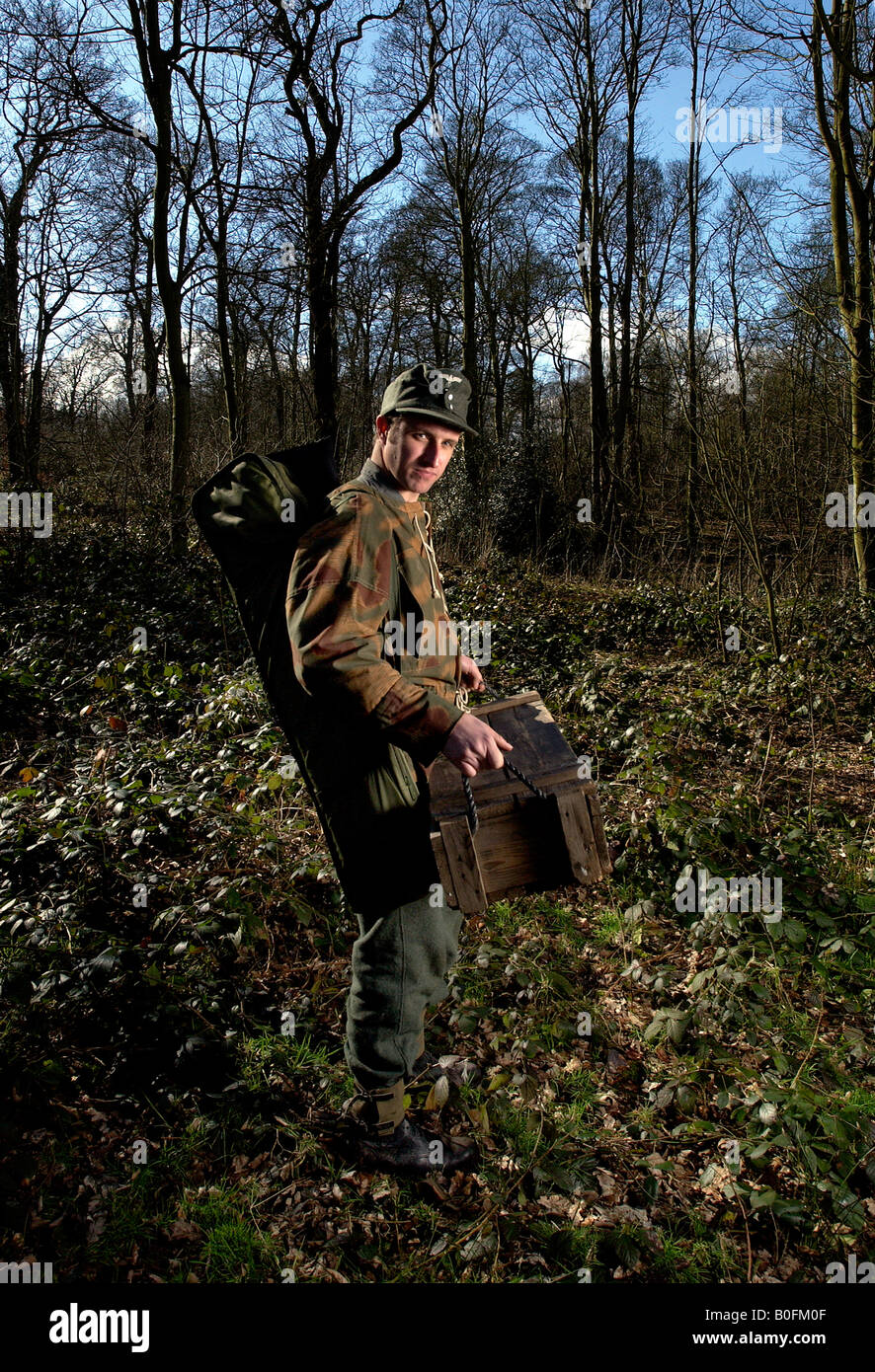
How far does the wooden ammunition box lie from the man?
0.42ft

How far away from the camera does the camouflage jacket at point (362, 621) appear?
1.91 m

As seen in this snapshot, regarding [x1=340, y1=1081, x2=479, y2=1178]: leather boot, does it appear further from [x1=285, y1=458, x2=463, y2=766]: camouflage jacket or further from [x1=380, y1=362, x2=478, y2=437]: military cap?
[x1=380, y1=362, x2=478, y2=437]: military cap

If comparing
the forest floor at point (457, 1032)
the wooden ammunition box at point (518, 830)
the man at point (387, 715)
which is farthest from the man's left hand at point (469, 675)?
→ the forest floor at point (457, 1032)

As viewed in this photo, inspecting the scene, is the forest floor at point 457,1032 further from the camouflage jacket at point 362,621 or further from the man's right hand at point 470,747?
the camouflage jacket at point 362,621

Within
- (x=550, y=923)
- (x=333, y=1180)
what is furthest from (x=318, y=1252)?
(x=550, y=923)

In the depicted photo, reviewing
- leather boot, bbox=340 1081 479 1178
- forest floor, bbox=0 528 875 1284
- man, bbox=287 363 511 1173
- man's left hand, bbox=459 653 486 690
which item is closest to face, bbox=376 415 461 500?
man, bbox=287 363 511 1173

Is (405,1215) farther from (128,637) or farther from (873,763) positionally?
(128,637)

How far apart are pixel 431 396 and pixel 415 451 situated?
16 cm

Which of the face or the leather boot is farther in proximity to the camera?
the leather boot

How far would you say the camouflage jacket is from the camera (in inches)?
75.0

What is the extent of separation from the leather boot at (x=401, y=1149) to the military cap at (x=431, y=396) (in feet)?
7.03

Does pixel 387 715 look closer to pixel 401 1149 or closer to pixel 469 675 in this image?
pixel 469 675
